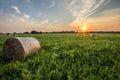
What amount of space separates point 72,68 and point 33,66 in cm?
194

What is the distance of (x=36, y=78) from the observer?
6.53 m

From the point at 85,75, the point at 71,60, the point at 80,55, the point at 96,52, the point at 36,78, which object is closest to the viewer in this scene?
the point at 36,78

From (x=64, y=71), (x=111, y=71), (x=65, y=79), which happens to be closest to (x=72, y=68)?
(x=64, y=71)

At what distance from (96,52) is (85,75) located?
12.7ft

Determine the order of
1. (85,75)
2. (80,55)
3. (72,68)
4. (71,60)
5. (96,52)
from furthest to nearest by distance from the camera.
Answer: (96,52) → (80,55) → (71,60) → (72,68) → (85,75)

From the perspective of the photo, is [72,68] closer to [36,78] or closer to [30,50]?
[36,78]

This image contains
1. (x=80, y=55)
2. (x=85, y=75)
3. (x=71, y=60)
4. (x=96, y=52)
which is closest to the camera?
(x=85, y=75)

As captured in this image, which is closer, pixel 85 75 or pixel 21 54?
pixel 85 75

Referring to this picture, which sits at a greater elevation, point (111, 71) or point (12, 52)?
point (12, 52)

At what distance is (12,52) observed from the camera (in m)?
9.33

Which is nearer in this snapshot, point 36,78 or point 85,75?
point 36,78

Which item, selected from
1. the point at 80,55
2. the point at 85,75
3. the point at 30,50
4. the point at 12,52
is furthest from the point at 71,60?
the point at 12,52

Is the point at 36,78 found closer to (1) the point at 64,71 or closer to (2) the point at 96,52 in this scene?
(1) the point at 64,71

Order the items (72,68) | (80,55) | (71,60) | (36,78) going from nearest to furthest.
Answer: (36,78) → (72,68) → (71,60) → (80,55)
